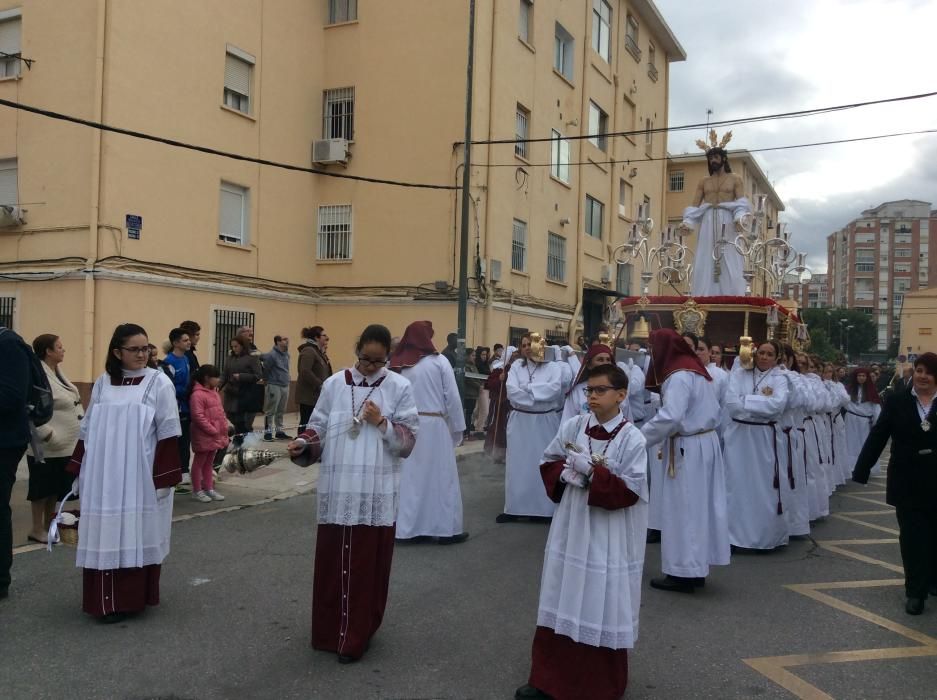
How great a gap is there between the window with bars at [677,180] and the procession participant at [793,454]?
33846 millimetres

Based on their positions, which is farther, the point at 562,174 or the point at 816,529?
the point at 562,174

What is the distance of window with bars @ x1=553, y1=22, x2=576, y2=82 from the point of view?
23031 mm

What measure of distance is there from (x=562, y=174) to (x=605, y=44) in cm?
610

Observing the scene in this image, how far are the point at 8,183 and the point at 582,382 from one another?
12301 mm

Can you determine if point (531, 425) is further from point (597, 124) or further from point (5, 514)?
point (597, 124)

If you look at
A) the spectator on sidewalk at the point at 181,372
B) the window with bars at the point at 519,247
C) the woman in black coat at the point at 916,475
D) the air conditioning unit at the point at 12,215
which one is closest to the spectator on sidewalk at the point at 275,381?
the spectator on sidewalk at the point at 181,372

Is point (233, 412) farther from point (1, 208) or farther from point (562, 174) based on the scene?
point (562, 174)

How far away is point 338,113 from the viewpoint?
19.6 meters

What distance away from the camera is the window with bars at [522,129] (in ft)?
67.6

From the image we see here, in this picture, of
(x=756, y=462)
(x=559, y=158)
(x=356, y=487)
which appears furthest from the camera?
(x=559, y=158)

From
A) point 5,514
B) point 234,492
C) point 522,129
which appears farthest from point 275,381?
point 522,129

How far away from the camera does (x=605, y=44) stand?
1041 inches

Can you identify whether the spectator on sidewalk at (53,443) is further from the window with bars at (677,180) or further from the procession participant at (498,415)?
the window with bars at (677,180)

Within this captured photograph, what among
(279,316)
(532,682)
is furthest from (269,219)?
(532,682)
